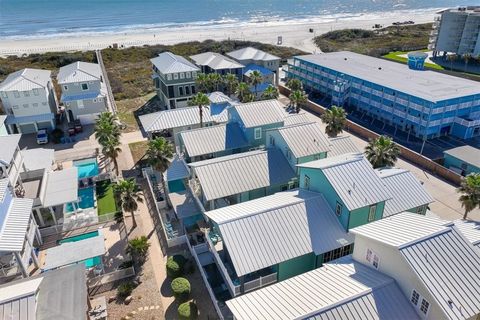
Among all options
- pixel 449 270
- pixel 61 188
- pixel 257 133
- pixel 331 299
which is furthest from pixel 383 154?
pixel 61 188

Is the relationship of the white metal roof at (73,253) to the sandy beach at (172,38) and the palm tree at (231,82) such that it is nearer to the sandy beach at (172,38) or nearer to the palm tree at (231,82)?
the palm tree at (231,82)

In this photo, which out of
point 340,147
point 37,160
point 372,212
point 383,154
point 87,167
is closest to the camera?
point 372,212

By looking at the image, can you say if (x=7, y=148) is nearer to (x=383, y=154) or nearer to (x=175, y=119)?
(x=175, y=119)

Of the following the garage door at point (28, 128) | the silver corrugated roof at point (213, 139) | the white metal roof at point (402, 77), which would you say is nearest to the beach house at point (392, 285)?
the silver corrugated roof at point (213, 139)

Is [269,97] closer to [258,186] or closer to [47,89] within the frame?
[258,186]

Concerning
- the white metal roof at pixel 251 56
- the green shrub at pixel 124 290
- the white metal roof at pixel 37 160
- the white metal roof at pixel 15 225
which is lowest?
the green shrub at pixel 124 290

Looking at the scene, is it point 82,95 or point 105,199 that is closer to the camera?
point 105,199

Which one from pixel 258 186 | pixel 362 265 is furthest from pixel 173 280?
pixel 362 265
